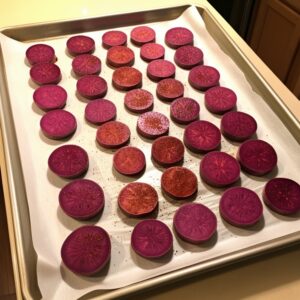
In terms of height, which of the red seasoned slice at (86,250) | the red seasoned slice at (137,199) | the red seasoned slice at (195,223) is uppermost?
the red seasoned slice at (195,223)

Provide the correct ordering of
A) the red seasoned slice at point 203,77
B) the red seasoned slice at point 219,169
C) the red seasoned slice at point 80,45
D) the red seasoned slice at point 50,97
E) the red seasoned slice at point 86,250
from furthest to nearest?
the red seasoned slice at point 80,45, the red seasoned slice at point 203,77, the red seasoned slice at point 50,97, the red seasoned slice at point 219,169, the red seasoned slice at point 86,250

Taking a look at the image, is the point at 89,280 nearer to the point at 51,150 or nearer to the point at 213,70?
the point at 51,150

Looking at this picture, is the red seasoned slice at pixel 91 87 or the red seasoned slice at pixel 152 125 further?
the red seasoned slice at pixel 91 87

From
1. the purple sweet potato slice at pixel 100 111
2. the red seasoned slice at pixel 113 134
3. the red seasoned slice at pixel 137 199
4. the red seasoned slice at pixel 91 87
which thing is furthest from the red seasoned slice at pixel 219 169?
the red seasoned slice at pixel 91 87

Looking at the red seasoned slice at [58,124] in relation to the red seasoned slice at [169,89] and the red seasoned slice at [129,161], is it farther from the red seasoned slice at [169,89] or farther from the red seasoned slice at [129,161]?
the red seasoned slice at [169,89]

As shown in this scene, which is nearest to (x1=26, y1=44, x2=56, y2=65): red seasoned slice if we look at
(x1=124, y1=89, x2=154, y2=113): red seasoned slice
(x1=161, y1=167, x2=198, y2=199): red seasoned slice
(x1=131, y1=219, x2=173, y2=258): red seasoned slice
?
(x1=124, y1=89, x2=154, y2=113): red seasoned slice

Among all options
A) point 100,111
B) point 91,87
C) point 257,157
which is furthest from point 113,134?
point 257,157

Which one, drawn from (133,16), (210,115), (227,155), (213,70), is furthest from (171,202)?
(133,16)
